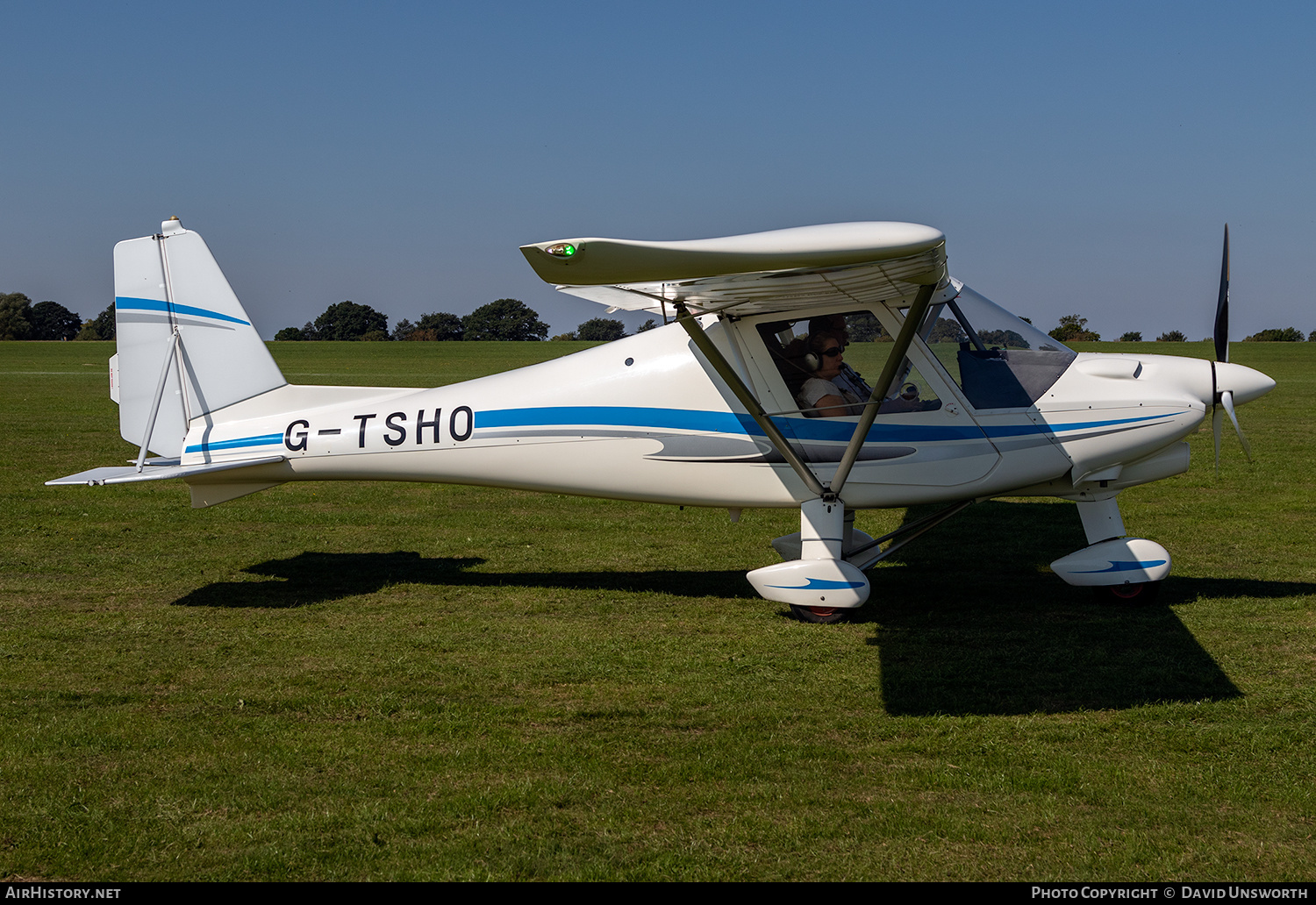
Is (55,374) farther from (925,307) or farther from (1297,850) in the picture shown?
(1297,850)

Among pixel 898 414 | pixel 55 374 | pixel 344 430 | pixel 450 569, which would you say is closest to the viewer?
pixel 898 414

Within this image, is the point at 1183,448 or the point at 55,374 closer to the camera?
the point at 1183,448

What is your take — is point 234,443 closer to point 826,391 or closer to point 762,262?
point 826,391

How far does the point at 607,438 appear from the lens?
7480 millimetres

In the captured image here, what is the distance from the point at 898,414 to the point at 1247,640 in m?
2.59

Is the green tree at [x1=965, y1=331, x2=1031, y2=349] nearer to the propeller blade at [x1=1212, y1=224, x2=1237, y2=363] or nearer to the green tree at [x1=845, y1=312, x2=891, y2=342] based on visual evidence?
the green tree at [x1=845, y1=312, x2=891, y2=342]

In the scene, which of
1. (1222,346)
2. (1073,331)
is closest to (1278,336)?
(1073,331)

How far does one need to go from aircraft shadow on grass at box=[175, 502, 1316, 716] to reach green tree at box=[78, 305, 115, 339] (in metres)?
91.6

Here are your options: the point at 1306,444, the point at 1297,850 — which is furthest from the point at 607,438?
the point at 1306,444

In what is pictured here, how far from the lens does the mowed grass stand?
376 centimetres

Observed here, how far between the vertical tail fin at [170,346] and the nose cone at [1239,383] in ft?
23.4

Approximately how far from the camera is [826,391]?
7047mm

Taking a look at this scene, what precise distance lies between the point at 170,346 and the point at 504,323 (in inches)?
3285

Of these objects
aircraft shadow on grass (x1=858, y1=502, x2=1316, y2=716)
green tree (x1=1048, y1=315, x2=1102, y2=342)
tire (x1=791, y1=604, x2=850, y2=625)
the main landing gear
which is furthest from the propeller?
green tree (x1=1048, y1=315, x2=1102, y2=342)
